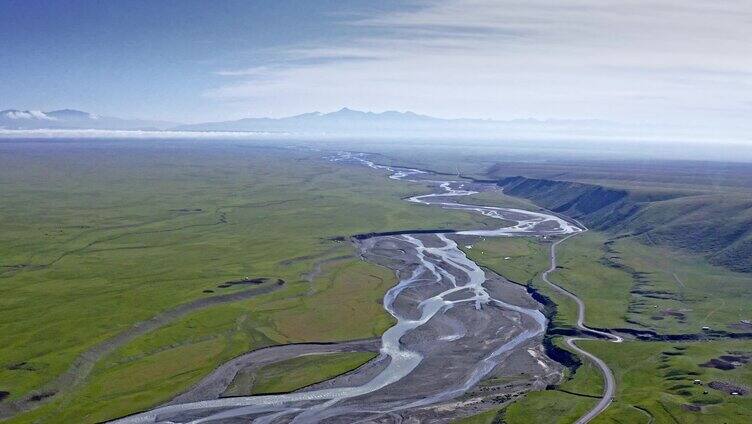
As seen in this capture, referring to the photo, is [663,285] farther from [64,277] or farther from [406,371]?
[64,277]

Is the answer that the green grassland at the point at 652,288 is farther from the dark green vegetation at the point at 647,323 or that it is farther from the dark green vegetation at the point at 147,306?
the dark green vegetation at the point at 147,306

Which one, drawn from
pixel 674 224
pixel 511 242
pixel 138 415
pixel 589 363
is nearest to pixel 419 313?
pixel 589 363

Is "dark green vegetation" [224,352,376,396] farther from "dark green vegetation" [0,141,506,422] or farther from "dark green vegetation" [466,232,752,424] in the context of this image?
"dark green vegetation" [466,232,752,424]

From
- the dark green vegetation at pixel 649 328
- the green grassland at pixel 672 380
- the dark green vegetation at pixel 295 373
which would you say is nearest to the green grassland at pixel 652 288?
the dark green vegetation at pixel 649 328

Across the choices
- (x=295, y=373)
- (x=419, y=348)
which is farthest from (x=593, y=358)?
(x=295, y=373)

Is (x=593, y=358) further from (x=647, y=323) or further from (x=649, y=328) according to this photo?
(x=647, y=323)

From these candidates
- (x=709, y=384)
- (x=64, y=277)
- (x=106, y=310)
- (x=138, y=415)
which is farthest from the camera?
(x=64, y=277)

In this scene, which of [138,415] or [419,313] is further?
[419,313]
